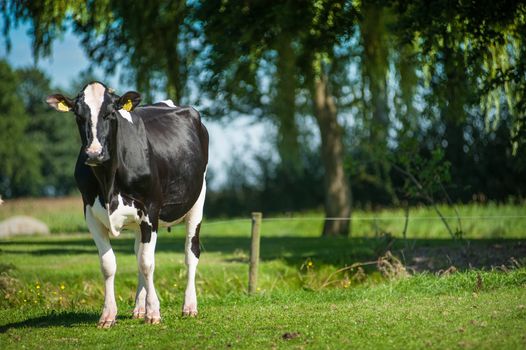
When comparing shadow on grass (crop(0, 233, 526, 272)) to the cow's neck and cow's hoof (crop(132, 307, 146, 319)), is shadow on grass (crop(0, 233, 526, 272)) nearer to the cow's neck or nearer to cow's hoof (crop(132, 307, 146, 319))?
cow's hoof (crop(132, 307, 146, 319))

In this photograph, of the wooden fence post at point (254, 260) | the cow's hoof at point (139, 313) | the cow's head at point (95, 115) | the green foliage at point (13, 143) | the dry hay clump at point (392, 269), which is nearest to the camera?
the cow's head at point (95, 115)

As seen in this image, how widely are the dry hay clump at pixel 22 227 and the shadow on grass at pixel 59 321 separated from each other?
14.1 m

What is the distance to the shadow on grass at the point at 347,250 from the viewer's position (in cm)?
1253

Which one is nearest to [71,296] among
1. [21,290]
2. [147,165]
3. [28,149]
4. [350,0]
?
[21,290]

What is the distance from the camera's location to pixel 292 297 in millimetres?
10055

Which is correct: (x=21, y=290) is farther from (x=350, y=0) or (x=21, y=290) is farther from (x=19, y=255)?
(x=350, y=0)

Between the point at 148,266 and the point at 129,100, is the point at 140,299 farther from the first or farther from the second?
the point at 129,100

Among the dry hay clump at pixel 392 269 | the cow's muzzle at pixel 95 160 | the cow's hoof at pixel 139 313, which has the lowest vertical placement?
the cow's hoof at pixel 139 313

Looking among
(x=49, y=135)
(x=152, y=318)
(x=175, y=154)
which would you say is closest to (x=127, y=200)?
(x=175, y=154)

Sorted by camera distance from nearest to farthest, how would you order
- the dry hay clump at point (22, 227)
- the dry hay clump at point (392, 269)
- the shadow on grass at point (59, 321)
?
the shadow on grass at point (59, 321) → the dry hay clump at point (392, 269) → the dry hay clump at point (22, 227)

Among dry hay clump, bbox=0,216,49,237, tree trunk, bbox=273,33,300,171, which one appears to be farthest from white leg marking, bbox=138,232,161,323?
dry hay clump, bbox=0,216,49,237

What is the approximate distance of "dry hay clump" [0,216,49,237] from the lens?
74.3 feet

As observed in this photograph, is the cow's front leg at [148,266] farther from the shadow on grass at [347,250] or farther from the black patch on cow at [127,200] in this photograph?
the shadow on grass at [347,250]

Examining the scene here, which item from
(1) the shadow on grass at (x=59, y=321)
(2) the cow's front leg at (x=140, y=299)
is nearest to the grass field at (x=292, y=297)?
(1) the shadow on grass at (x=59, y=321)
